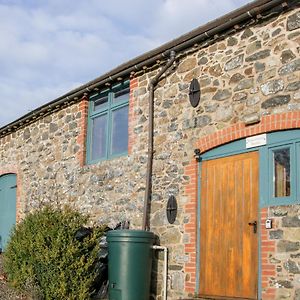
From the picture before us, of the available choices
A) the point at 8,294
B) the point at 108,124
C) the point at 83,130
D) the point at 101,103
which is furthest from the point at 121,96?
the point at 8,294

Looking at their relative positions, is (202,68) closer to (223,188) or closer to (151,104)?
(151,104)

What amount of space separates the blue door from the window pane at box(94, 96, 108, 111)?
4091mm

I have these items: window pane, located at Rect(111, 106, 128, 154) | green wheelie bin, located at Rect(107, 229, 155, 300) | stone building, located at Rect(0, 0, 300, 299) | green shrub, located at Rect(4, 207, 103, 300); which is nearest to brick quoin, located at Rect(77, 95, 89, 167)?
stone building, located at Rect(0, 0, 300, 299)

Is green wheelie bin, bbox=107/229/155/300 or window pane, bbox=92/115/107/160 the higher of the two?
window pane, bbox=92/115/107/160

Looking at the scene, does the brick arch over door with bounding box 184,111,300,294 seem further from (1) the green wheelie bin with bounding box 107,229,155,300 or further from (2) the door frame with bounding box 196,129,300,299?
(1) the green wheelie bin with bounding box 107,229,155,300

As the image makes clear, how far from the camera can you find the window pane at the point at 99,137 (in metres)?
12.0

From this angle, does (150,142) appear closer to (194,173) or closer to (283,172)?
(194,173)

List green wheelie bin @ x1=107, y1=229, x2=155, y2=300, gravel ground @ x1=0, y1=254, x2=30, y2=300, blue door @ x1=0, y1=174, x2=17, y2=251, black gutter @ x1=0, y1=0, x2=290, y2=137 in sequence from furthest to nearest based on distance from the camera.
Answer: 1. blue door @ x1=0, y1=174, x2=17, y2=251
2. gravel ground @ x1=0, y1=254, x2=30, y2=300
3. green wheelie bin @ x1=107, y1=229, x2=155, y2=300
4. black gutter @ x1=0, y1=0, x2=290, y2=137

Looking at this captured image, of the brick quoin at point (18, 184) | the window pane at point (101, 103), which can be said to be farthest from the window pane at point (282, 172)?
the brick quoin at point (18, 184)

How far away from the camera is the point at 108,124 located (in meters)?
11.9

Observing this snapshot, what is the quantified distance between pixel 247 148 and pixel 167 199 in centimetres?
194

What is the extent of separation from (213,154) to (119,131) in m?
3.01

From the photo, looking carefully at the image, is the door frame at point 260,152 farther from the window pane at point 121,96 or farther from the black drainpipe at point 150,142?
the window pane at point 121,96

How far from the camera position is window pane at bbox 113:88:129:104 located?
11.5 metres
